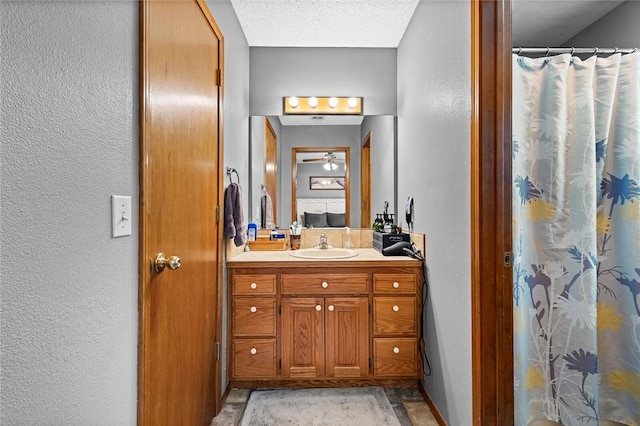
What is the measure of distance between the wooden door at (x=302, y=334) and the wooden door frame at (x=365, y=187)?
90 centimetres

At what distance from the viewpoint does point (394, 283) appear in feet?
6.91

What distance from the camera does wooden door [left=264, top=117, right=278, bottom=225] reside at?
2.72 metres

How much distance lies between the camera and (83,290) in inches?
31.4

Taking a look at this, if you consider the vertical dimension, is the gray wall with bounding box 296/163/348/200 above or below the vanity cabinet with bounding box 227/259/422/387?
above

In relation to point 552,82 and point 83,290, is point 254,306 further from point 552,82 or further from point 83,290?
point 552,82

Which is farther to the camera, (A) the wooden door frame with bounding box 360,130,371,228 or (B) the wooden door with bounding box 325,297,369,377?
(A) the wooden door frame with bounding box 360,130,371,228

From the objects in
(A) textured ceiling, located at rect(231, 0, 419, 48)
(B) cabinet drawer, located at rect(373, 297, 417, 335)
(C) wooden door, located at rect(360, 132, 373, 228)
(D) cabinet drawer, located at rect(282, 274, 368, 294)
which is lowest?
(B) cabinet drawer, located at rect(373, 297, 417, 335)

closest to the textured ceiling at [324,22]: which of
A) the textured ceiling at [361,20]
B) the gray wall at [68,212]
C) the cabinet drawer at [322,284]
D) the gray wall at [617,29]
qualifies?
the textured ceiling at [361,20]

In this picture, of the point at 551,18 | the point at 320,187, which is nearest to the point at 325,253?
the point at 320,187

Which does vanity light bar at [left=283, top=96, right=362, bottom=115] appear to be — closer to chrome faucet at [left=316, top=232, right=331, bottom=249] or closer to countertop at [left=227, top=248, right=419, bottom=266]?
chrome faucet at [left=316, top=232, right=331, bottom=249]

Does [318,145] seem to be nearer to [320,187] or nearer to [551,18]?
[320,187]

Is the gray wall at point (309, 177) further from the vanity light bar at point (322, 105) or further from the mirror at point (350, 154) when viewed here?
the vanity light bar at point (322, 105)

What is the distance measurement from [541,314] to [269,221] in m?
1.86

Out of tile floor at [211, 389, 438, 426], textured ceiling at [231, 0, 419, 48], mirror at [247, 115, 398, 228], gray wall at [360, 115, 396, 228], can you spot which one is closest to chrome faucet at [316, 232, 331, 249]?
mirror at [247, 115, 398, 228]
